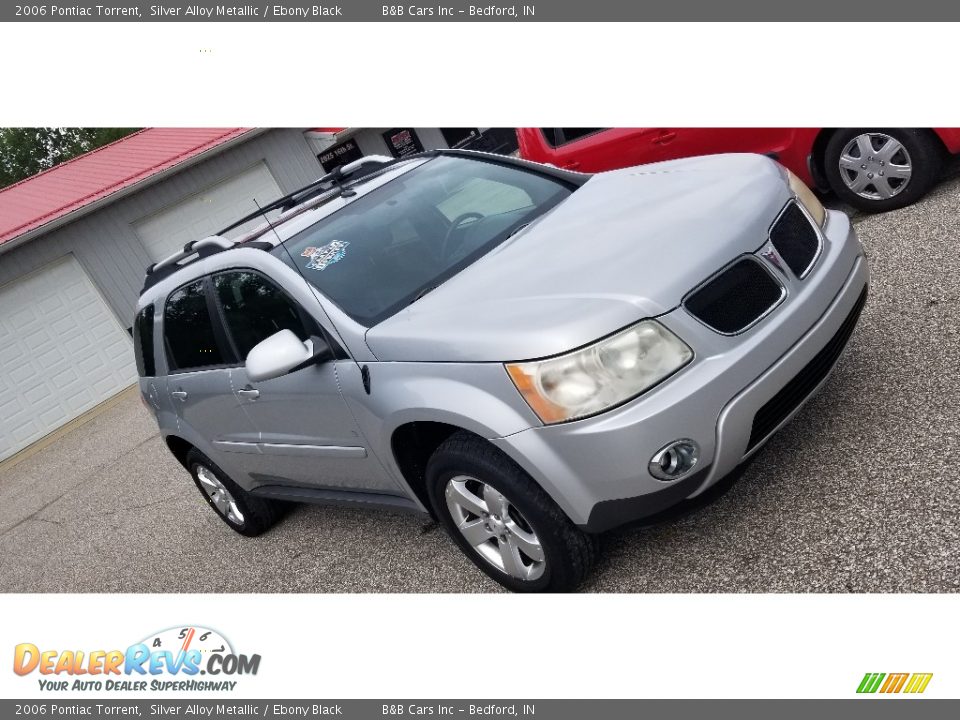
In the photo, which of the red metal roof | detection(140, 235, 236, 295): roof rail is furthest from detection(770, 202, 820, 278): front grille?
the red metal roof

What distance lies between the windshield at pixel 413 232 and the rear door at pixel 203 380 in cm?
80

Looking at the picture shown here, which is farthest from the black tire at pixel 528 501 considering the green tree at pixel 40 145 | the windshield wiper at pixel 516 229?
the green tree at pixel 40 145

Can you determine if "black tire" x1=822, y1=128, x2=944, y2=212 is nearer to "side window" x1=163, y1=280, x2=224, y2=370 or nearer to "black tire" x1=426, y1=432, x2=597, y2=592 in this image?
"black tire" x1=426, y1=432, x2=597, y2=592

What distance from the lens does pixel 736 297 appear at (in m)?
3.02

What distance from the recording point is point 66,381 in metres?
13.8

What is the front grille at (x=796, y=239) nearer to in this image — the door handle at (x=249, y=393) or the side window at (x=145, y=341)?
the door handle at (x=249, y=393)

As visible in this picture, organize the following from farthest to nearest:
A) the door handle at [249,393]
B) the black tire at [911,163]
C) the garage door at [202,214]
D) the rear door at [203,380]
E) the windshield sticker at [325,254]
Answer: the garage door at [202,214], the black tire at [911,163], the rear door at [203,380], the door handle at [249,393], the windshield sticker at [325,254]

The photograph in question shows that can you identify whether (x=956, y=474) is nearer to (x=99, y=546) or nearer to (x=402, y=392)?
(x=402, y=392)

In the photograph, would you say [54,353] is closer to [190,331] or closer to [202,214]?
[202,214]

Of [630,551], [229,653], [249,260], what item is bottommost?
[630,551]

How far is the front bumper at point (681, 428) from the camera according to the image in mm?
2734

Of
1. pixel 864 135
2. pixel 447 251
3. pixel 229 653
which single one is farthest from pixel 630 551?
pixel 864 135

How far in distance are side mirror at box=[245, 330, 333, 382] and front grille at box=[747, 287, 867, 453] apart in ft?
5.80

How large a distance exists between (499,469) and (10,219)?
14.7 meters
